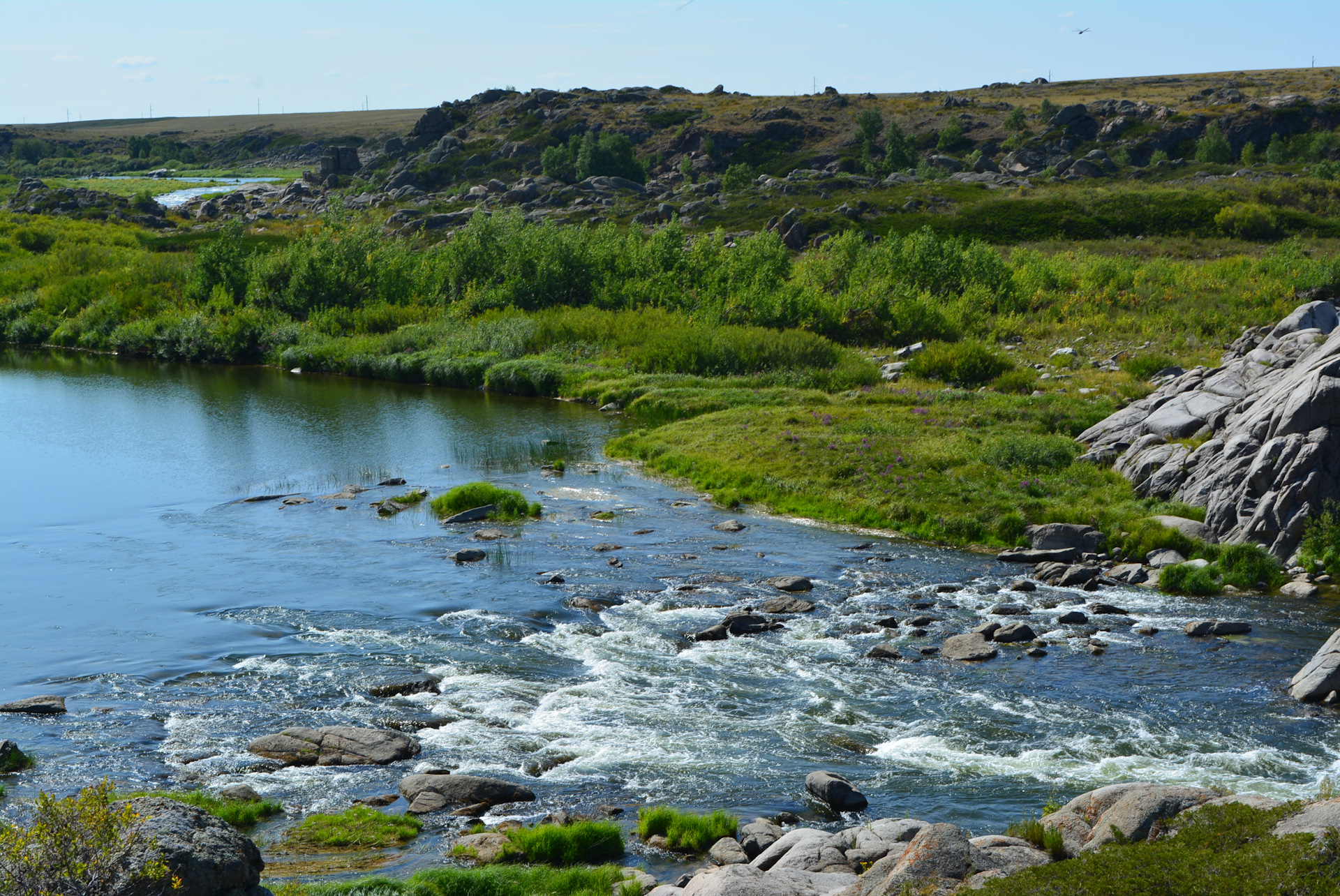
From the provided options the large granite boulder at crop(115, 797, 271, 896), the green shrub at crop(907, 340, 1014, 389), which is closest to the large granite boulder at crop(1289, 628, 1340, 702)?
the large granite boulder at crop(115, 797, 271, 896)

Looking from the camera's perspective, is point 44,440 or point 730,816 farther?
point 44,440

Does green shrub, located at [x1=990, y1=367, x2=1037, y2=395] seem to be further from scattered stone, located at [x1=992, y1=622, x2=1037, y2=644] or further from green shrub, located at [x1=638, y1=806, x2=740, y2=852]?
green shrub, located at [x1=638, y1=806, x2=740, y2=852]

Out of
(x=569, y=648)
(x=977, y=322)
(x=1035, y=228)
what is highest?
(x=1035, y=228)

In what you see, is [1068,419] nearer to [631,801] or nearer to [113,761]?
[631,801]

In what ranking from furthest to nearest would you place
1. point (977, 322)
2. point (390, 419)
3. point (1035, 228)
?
point (1035, 228) → point (977, 322) → point (390, 419)

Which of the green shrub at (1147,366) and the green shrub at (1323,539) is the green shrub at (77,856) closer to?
the green shrub at (1323,539)

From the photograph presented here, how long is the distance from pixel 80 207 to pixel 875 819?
535ft

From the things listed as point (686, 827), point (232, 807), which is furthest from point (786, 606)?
point (232, 807)

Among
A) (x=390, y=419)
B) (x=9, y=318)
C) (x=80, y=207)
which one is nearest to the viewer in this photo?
(x=390, y=419)

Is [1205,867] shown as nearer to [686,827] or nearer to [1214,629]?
[686,827]

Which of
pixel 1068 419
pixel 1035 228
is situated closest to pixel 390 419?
pixel 1068 419

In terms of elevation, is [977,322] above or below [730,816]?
above

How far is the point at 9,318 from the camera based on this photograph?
3425 inches

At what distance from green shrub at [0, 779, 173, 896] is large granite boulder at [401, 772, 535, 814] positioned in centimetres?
600
